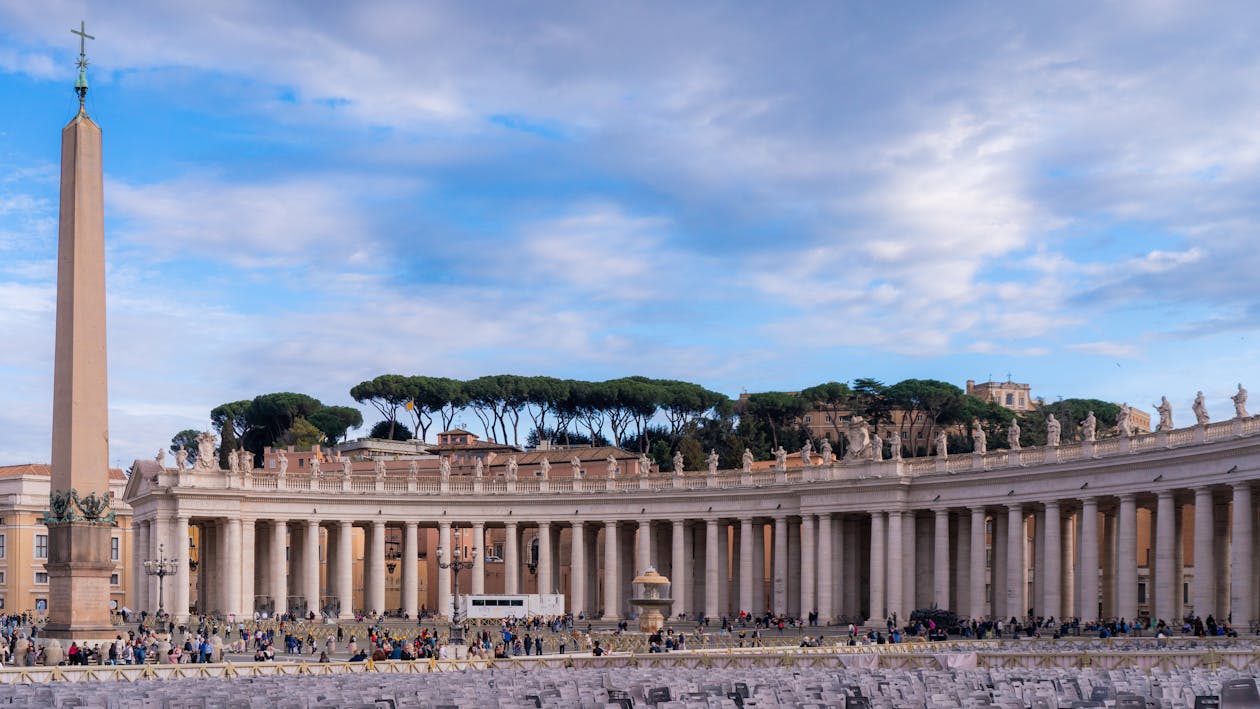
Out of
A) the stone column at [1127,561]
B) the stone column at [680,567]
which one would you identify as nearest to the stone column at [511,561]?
the stone column at [680,567]

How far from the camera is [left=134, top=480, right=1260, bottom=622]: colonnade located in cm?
6203

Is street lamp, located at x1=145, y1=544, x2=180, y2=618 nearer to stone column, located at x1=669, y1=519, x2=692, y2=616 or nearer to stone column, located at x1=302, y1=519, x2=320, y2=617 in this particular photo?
stone column, located at x1=302, y1=519, x2=320, y2=617

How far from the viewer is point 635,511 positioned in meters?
85.2

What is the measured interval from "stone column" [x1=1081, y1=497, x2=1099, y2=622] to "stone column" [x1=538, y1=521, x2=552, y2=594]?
32841 millimetres

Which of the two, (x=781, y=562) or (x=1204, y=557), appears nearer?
(x=1204, y=557)

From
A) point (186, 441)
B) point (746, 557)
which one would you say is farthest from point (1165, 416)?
point (186, 441)

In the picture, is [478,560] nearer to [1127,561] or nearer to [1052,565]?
[1052,565]

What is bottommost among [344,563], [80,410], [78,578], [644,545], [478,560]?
[344,563]

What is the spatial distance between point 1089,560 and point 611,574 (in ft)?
102

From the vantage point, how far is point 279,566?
83938mm

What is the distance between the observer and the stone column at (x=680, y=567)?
8356cm

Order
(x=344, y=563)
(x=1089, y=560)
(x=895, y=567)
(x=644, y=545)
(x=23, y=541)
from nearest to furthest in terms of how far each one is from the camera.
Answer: (x=1089, y=560)
(x=895, y=567)
(x=644, y=545)
(x=344, y=563)
(x=23, y=541)

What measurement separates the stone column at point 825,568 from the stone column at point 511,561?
18258 millimetres

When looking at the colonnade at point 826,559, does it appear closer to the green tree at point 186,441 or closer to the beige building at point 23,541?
the beige building at point 23,541
